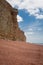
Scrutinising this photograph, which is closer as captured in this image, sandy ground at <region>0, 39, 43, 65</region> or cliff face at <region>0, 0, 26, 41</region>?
sandy ground at <region>0, 39, 43, 65</region>

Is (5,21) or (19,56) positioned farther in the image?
(5,21)

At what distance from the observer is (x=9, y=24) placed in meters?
12.2

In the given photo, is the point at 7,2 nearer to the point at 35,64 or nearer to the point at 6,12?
the point at 6,12

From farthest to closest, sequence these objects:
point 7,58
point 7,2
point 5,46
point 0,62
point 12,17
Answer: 1. point 12,17
2. point 7,2
3. point 5,46
4. point 7,58
5. point 0,62

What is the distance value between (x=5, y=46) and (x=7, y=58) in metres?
0.52

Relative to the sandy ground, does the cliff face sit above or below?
above

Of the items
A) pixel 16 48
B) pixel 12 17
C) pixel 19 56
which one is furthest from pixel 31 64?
pixel 12 17

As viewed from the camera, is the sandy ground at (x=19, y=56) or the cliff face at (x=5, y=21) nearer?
the sandy ground at (x=19, y=56)

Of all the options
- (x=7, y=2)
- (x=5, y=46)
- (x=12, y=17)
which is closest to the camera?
(x=5, y=46)

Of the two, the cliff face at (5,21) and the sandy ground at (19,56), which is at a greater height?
the cliff face at (5,21)

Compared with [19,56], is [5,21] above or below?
above

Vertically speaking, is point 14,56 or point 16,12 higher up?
point 16,12

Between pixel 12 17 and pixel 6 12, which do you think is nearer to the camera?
pixel 6 12

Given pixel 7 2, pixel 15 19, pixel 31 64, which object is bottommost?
pixel 31 64
